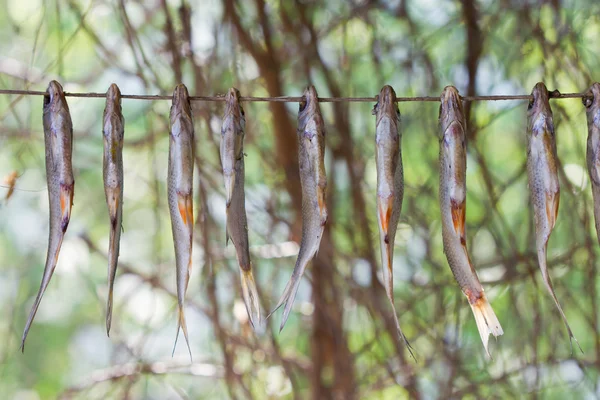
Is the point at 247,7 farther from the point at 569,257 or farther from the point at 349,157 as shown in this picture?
the point at 569,257

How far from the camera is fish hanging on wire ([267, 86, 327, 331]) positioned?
3.92ft

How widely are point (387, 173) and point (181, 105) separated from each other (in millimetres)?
354

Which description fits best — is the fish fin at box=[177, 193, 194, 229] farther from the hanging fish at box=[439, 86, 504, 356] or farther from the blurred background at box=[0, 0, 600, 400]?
the blurred background at box=[0, 0, 600, 400]

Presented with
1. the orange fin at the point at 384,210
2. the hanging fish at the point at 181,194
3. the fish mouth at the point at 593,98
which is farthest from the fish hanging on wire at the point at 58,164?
the fish mouth at the point at 593,98

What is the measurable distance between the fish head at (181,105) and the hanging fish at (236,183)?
0.06 m

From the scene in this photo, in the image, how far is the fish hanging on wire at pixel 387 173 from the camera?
1.18 m

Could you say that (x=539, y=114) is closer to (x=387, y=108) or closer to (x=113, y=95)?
(x=387, y=108)

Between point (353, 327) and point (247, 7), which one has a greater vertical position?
point (247, 7)

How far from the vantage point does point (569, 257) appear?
2375mm

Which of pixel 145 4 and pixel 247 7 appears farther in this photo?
pixel 145 4

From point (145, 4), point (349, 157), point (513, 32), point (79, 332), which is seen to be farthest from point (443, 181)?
point (79, 332)

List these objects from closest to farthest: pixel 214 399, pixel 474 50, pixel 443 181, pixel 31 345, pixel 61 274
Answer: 1. pixel 443 181
2. pixel 474 50
3. pixel 214 399
4. pixel 61 274
5. pixel 31 345

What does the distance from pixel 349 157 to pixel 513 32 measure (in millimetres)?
659

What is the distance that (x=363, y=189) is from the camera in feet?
8.09
